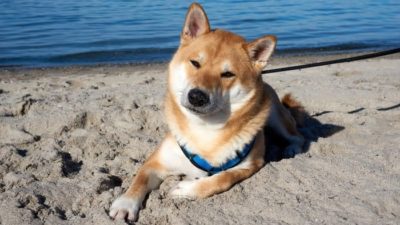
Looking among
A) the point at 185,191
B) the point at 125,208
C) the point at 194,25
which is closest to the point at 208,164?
the point at 185,191

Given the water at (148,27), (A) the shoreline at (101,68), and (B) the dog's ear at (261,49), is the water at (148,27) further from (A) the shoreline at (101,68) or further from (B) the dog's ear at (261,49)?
(B) the dog's ear at (261,49)

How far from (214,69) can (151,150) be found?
3.67 ft

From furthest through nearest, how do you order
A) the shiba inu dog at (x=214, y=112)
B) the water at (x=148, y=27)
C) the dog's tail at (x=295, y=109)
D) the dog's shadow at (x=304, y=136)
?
the water at (x=148, y=27), the dog's tail at (x=295, y=109), the dog's shadow at (x=304, y=136), the shiba inu dog at (x=214, y=112)

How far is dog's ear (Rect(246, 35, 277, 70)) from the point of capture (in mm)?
3486

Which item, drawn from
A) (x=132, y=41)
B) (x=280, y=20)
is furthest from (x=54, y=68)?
(x=280, y=20)

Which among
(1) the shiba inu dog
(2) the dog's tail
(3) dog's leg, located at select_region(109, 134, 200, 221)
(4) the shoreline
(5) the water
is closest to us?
(3) dog's leg, located at select_region(109, 134, 200, 221)

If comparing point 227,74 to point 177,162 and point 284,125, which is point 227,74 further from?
point 284,125

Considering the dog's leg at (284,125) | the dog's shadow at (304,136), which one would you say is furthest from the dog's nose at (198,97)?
the dog's leg at (284,125)

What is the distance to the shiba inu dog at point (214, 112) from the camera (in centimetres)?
335

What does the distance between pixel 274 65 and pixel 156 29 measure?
13.8 feet

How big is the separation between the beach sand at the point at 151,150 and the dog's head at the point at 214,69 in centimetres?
58

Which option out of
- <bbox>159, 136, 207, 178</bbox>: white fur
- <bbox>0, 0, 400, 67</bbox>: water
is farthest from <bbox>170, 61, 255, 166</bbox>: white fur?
<bbox>0, 0, 400, 67</bbox>: water

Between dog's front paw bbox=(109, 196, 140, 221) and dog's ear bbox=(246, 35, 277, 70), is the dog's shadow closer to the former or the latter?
dog's ear bbox=(246, 35, 277, 70)

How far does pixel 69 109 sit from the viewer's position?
197 inches
